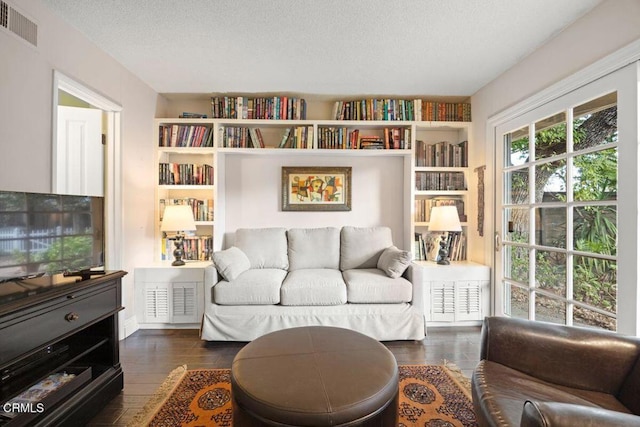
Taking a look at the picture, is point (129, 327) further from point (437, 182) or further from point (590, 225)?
point (590, 225)

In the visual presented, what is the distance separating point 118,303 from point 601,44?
137 inches

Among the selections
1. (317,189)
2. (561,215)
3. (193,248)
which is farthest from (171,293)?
(561,215)

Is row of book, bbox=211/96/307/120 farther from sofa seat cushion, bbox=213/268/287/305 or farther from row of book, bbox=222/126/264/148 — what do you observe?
sofa seat cushion, bbox=213/268/287/305

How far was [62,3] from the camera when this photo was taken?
188cm

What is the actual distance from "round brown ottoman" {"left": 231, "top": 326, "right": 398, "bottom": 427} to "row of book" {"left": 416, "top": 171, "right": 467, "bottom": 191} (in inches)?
89.5

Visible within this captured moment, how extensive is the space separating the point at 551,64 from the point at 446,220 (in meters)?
1.52

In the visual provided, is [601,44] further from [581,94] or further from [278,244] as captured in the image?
[278,244]

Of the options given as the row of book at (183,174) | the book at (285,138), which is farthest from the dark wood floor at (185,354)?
the book at (285,138)

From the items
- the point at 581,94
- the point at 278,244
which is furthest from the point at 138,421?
the point at 581,94

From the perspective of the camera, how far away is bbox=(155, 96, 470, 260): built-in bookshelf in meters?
3.22

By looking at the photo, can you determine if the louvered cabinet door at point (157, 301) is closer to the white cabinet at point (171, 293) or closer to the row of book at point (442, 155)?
the white cabinet at point (171, 293)

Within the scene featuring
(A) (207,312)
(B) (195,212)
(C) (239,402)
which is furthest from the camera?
(B) (195,212)

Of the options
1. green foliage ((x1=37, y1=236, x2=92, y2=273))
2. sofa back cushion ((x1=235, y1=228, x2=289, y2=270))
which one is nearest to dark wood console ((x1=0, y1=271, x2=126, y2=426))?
green foliage ((x1=37, y1=236, x2=92, y2=273))

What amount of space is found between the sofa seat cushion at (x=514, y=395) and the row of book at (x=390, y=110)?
2683mm
